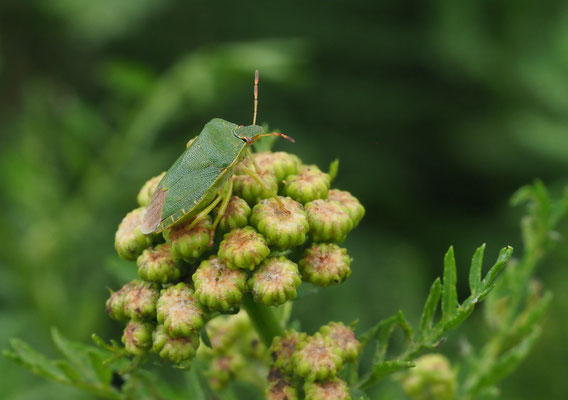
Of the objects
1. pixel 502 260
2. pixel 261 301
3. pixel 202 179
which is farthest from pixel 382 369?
pixel 202 179

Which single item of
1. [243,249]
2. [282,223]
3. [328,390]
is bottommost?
[328,390]

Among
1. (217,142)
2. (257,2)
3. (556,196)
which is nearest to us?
(217,142)

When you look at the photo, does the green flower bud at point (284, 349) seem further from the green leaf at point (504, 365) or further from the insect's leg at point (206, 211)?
the green leaf at point (504, 365)

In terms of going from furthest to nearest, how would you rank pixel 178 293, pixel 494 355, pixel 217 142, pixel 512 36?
pixel 512 36 → pixel 494 355 → pixel 217 142 → pixel 178 293

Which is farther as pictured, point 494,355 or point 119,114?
point 119,114

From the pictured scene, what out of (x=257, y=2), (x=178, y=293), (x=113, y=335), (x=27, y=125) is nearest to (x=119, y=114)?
(x=27, y=125)

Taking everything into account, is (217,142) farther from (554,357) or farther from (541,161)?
(541,161)

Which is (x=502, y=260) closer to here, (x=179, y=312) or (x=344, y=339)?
(x=344, y=339)
